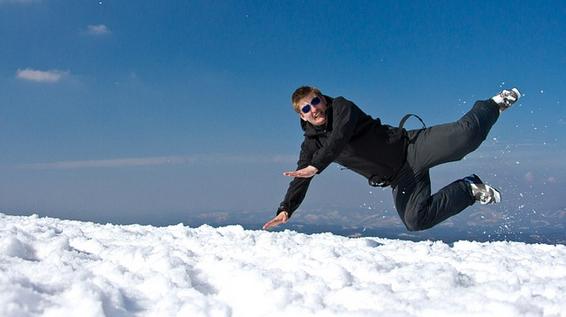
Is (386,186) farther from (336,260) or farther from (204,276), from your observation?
(204,276)

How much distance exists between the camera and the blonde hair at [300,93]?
21.1 ft

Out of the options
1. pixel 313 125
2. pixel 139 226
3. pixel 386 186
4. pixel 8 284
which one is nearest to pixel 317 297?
pixel 8 284

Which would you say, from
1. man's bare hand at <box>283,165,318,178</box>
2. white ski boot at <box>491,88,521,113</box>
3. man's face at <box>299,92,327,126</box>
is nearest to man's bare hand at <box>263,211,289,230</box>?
man's bare hand at <box>283,165,318,178</box>

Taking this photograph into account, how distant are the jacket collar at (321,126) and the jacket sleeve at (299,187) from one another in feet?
0.59

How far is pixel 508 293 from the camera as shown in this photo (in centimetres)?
345

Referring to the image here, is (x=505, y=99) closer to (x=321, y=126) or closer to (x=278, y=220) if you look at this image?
(x=321, y=126)

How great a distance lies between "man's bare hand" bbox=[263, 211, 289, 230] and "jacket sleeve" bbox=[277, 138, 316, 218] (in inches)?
3.3

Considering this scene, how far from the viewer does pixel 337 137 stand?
624cm

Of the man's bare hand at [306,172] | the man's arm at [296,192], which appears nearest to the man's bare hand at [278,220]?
the man's arm at [296,192]

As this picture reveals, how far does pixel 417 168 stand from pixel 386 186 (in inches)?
19.0

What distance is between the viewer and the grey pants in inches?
267

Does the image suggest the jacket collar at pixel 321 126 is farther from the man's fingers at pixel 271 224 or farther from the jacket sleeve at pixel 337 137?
the man's fingers at pixel 271 224

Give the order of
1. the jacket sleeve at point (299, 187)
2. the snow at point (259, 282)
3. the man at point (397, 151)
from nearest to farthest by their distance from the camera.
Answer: the snow at point (259, 282) → the man at point (397, 151) → the jacket sleeve at point (299, 187)

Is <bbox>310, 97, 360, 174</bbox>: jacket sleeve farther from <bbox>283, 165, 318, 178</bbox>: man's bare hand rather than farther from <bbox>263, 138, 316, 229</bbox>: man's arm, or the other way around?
<bbox>263, 138, 316, 229</bbox>: man's arm
